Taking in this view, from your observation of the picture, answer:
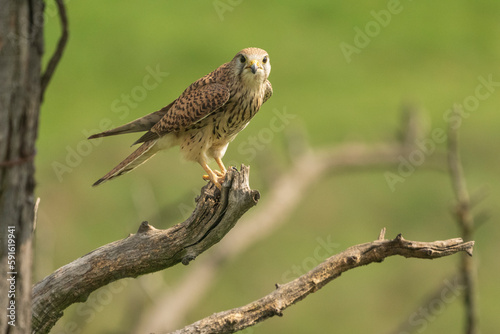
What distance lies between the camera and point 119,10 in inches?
653

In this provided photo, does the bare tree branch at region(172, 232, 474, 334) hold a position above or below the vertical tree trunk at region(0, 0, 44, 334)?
below

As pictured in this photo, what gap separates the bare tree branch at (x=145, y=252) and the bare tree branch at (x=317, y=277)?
0.39 metres

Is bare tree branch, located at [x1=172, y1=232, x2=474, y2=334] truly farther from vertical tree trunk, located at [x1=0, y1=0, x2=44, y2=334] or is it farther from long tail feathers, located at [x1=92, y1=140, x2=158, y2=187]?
long tail feathers, located at [x1=92, y1=140, x2=158, y2=187]

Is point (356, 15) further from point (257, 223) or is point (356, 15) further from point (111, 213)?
point (257, 223)

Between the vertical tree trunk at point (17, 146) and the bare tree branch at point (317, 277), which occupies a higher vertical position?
the vertical tree trunk at point (17, 146)

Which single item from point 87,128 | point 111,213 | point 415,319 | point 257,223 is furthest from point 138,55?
point 415,319

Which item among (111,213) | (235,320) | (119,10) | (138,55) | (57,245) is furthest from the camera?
(119,10)

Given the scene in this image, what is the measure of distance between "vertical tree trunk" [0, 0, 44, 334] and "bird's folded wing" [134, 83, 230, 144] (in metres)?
2.71

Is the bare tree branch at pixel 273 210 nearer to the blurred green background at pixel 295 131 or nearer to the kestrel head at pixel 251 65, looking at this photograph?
the blurred green background at pixel 295 131

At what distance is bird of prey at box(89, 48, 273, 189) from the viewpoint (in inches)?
227

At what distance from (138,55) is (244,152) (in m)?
4.43

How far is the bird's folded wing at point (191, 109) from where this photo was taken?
576 cm

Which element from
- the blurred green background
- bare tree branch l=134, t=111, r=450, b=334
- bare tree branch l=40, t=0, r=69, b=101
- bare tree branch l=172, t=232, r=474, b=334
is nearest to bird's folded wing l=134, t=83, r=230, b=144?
bare tree branch l=172, t=232, r=474, b=334

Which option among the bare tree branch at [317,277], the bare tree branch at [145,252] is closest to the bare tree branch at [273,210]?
the bare tree branch at [145,252]
